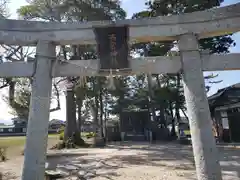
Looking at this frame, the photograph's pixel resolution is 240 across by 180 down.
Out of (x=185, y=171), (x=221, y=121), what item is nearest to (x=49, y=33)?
(x=185, y=171)

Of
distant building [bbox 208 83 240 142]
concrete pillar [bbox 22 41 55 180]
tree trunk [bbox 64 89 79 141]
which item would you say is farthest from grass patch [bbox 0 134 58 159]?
distant building [bbox 208 83 240 142]

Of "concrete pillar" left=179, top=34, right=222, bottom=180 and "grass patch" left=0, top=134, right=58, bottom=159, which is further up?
"concrete pillar" left=179, top=34, right=222, bottom=180

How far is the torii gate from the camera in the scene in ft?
12.0

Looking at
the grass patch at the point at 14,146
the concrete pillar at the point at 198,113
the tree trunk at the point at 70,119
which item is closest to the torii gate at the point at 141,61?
the concrete pillar at the point at 198,113

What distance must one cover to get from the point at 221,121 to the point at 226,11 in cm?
1217

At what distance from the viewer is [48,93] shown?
3930mm

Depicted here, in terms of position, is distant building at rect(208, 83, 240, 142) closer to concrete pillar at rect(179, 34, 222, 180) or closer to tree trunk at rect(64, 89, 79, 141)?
tree trunk at rect(64, 89, 79, 141)

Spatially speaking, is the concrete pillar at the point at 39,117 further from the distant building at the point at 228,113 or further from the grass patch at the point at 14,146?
the distant building at the point at 228,113

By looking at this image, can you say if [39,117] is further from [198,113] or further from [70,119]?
[70,119]

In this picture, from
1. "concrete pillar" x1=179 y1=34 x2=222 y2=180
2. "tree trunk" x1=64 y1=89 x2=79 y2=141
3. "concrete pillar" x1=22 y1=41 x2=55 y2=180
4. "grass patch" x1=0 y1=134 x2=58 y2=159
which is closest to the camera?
"concrete pillar" x1=179 y1=34 x2=222 y2=180

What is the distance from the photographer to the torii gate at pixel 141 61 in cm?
364

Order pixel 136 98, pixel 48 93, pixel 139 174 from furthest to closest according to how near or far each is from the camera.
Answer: pixel 136 98 < pixel 139 174 < pixel 48 93

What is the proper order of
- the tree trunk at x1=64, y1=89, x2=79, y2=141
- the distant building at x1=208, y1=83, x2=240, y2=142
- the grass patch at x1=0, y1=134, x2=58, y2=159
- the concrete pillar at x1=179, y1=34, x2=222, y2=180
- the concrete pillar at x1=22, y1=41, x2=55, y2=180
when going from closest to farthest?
the concrete pillar at x1=179, y1=34, x2=222, y2=180, the concrete pillar at x1=22, y1=41, x2=55, y2=180, the grass patch at x1=0, y1=134, x2=58, y2=159, the distant building at x1=208, y1=83, x2=240, y2=142, the tree trunk at x1=64, y1=89, x2=79, y2=141

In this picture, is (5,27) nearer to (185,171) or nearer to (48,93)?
(48,93)
